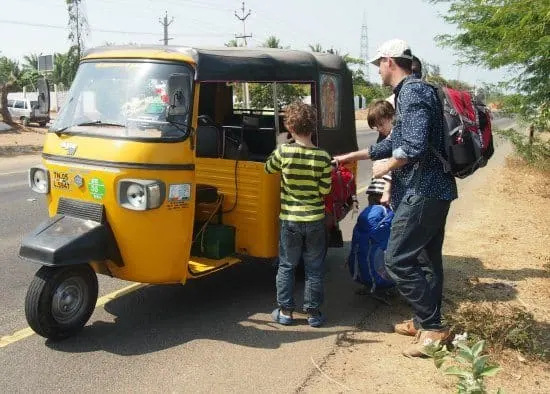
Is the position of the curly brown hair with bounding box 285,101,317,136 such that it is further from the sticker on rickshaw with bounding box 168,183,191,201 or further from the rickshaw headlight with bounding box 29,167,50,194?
the rickshaw headlight with bounding box 29,167,50,194

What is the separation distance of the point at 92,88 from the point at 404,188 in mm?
2585

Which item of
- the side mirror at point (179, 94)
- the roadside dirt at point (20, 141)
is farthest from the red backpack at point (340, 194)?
the roadside dirt at point (20, 141)

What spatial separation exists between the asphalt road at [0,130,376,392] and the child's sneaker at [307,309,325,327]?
61mm

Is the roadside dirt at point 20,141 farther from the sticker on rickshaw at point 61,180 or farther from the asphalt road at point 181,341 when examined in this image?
the sticker on rickshaw at point 61,180

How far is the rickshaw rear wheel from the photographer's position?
4.06 meters

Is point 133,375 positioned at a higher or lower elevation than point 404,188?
lower

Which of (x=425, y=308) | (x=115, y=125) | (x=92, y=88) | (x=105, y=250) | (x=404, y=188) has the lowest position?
(x=425, y=308)

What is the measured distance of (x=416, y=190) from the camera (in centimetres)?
402

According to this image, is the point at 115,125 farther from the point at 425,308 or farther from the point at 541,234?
the point at 541,234

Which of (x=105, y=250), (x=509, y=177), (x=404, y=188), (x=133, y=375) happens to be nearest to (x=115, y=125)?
(x=105, y=250)

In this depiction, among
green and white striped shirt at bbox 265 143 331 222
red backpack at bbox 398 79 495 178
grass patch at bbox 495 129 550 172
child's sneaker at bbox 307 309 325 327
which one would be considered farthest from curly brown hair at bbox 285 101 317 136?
grass patch at bbox 495 129 550 172

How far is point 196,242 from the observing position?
512cm

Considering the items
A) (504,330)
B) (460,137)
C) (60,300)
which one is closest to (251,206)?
(60,300)

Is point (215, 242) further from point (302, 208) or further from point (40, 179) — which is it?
point (40, 179)
